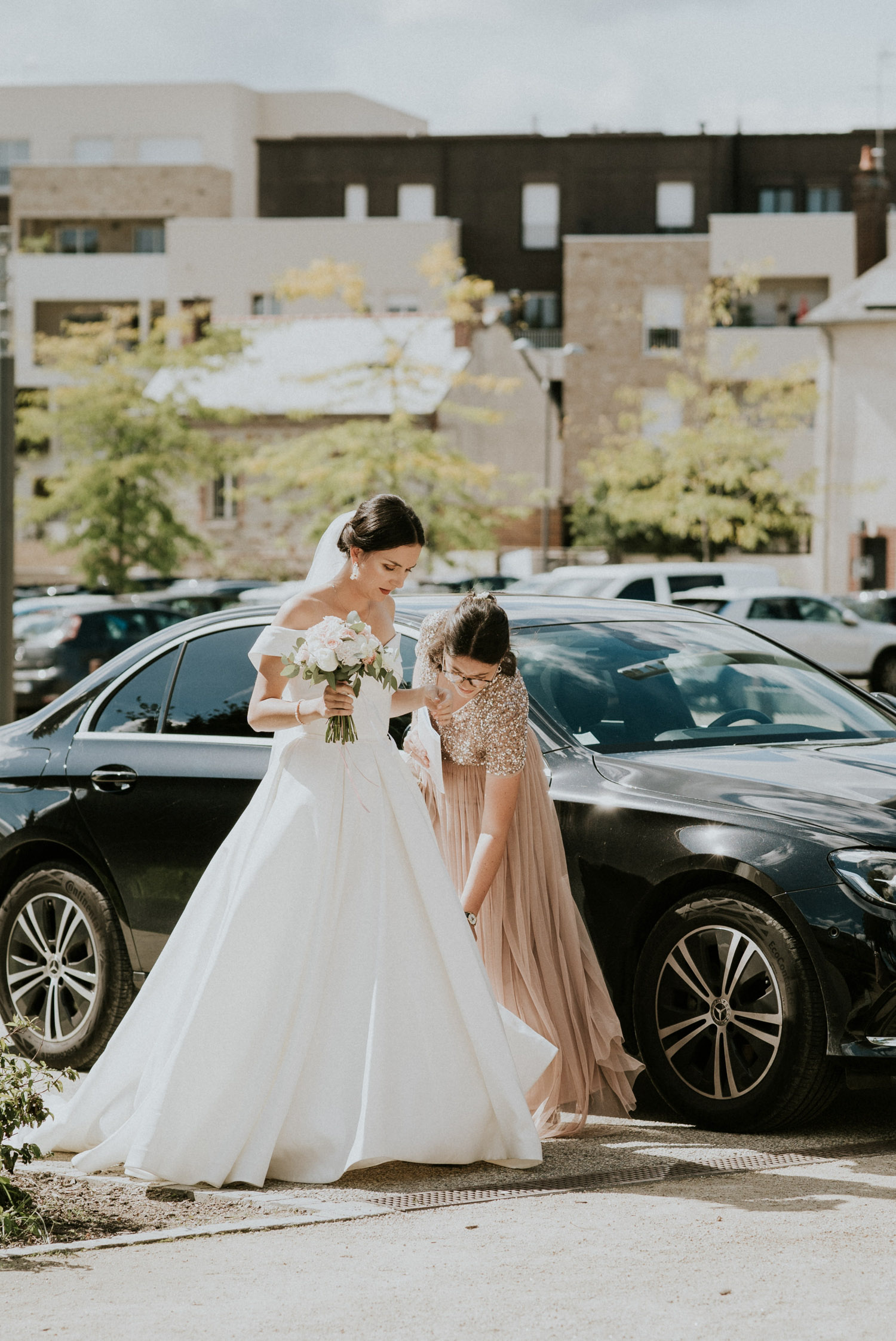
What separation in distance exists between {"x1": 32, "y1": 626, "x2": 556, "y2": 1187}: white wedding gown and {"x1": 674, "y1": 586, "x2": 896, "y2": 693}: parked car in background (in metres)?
20.8

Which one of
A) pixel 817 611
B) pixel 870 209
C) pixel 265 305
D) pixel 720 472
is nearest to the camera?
pixel 817 611

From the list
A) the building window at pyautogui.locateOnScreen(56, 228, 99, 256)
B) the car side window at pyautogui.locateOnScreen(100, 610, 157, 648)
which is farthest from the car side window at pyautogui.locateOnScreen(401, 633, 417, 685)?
the building window at pyautogui.locateOnScreen(56, 228, 99, 256)

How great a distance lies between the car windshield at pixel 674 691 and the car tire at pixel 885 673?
20.3 metres

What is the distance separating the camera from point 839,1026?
16.6 feet

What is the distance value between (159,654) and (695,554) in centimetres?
4226

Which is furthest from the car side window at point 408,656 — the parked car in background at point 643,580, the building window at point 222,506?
the building window at point 222,506

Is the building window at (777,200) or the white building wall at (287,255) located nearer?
the white building wall at (287,255)

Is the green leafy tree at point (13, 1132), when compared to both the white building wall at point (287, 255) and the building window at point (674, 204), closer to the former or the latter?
the white building wall at point (287, 255)

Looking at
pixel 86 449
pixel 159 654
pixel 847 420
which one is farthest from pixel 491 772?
pixel 847 420

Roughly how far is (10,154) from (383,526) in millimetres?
70157

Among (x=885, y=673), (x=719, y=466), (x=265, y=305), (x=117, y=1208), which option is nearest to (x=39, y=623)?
(x=885, y=673)

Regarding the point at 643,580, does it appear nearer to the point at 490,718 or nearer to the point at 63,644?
the point at 63,644

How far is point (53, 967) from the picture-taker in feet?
22.0

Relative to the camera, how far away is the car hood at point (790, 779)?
207 inches
